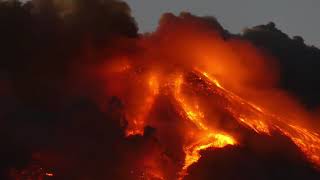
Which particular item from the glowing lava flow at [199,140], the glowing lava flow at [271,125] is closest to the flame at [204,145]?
the glowing lava flow at [199,140]

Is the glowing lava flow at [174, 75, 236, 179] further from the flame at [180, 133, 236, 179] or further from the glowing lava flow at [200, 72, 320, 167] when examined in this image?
the glowing lava flow at [200, 72, 320, 167]

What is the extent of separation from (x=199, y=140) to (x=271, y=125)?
17.0 ft

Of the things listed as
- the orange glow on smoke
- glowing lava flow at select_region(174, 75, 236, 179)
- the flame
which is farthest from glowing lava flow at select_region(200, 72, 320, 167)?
the flame

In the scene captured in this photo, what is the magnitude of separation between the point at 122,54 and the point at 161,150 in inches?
428

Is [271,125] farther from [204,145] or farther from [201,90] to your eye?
[204,145]

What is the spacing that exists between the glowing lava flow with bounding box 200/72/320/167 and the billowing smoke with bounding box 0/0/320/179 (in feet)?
0.37

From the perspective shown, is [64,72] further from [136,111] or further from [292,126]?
[292,126]

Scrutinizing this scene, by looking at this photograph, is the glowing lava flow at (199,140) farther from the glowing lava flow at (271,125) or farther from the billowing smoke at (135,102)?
the glowing lava flow at (271,125)

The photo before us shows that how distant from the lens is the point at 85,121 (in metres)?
40.8

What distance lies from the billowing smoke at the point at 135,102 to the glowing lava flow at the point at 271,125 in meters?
0.11

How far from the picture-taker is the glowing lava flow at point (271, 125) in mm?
43562

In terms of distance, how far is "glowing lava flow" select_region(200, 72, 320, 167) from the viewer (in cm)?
4356

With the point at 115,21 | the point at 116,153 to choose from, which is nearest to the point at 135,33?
the point at 115,21

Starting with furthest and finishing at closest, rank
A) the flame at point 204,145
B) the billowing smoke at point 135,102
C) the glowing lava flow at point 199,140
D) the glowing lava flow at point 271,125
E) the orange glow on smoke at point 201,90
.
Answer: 1. the glowing lava flow at point 271,125
2. the orange glow on smoke at point 201,90
3. the glowing lava flow at point 199,140
4. the flame at point 204,145
5. the billowing smoke at point 135,102
